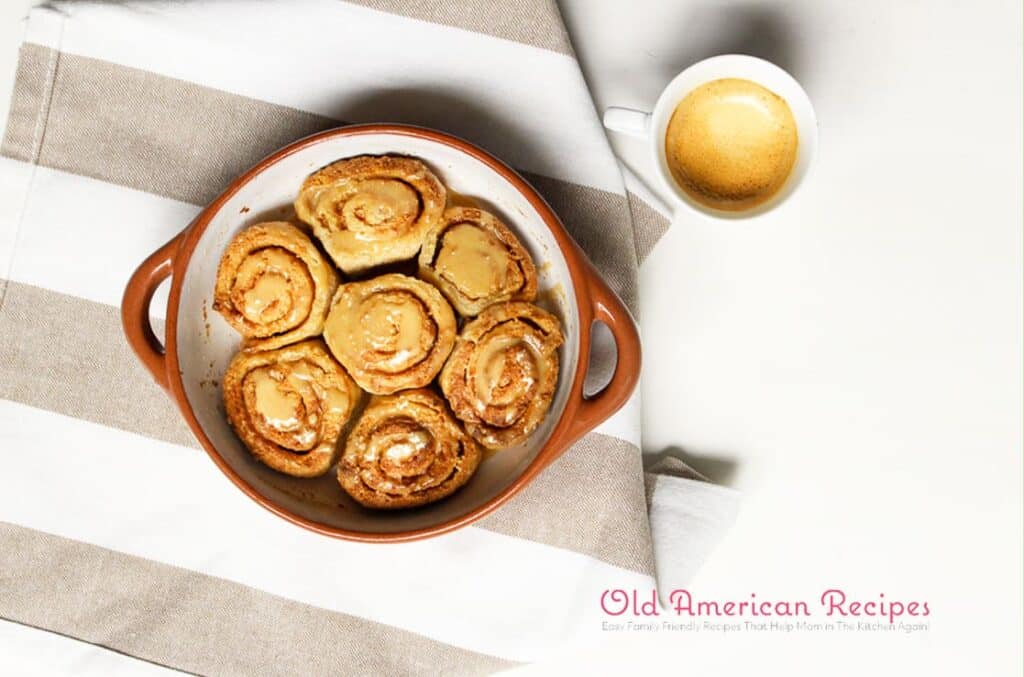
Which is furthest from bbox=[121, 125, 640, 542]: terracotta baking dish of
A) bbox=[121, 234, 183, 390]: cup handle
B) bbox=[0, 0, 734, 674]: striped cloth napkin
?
bbox=[0, 0, 734, 674]: striped cloth napkin

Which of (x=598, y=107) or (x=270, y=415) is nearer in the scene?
(x=270, y=415)

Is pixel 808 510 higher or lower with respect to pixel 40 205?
lower

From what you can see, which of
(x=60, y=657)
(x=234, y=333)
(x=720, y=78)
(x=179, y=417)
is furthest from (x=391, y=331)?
(x=60, y=657)

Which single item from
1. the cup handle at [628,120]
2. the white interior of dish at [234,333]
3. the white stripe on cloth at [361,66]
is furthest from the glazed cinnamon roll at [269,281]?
the cup handle at [628,120]

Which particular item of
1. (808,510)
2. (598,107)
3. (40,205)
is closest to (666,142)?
(598,107)

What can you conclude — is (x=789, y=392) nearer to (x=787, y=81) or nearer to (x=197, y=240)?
(x=787, y=81)

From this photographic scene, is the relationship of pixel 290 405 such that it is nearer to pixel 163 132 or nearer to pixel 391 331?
pixel 391 331

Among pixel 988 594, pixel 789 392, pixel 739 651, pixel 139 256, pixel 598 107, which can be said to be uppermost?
pixel 598 107

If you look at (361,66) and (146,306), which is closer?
(146,306)
